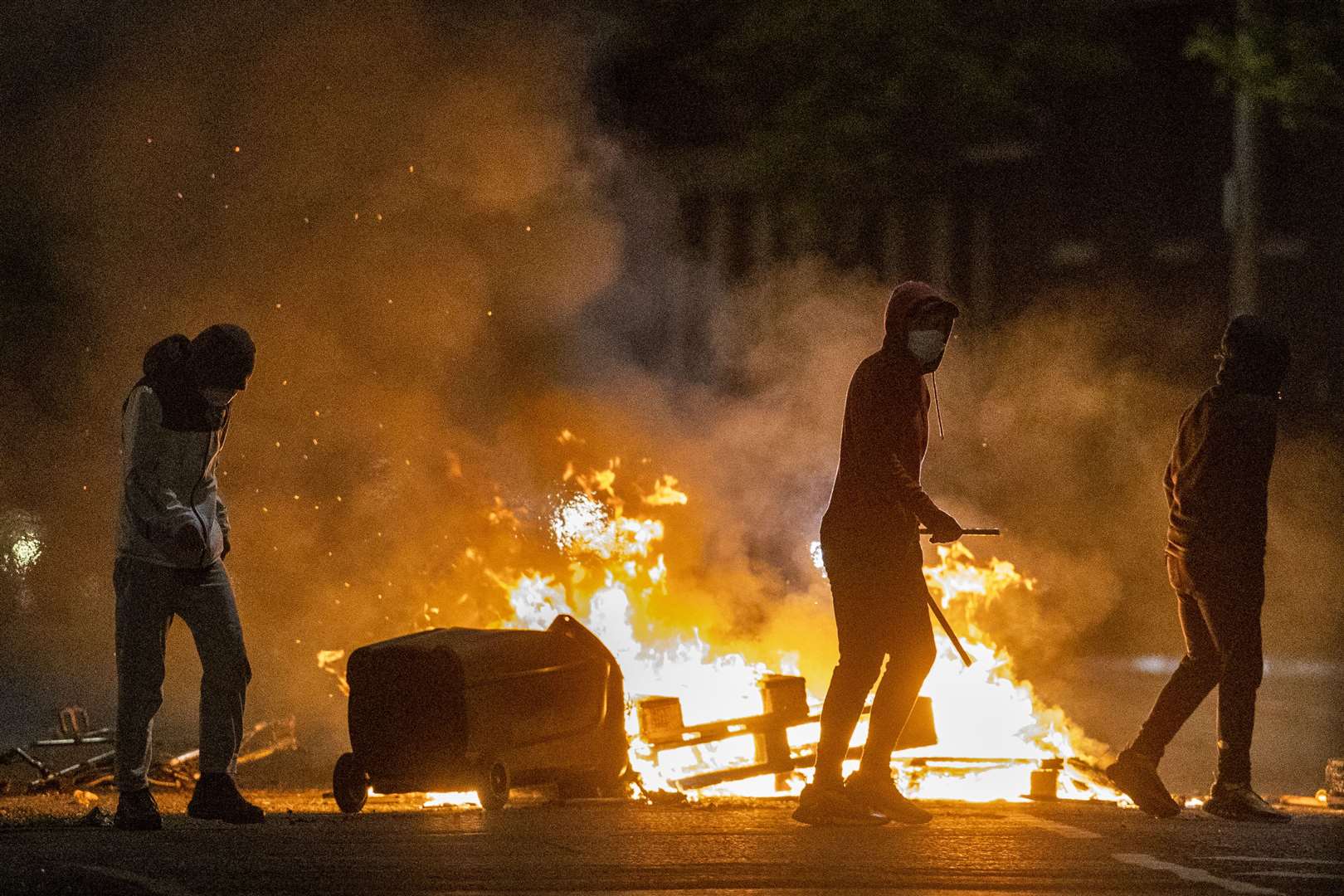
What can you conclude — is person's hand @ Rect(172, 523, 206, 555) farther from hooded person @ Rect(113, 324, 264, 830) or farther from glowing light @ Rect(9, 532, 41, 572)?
glowing light @ Rect(9, 532, 41, 572)

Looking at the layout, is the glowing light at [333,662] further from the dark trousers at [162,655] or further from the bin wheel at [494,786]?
the dark trousers at [162,655]

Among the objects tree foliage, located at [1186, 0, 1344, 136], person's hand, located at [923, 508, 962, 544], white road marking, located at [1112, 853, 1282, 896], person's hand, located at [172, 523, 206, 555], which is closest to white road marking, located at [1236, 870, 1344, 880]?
white road marking, located at [1112, 853, 1282, 896]

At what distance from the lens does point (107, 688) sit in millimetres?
15086

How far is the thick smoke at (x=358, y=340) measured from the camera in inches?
563

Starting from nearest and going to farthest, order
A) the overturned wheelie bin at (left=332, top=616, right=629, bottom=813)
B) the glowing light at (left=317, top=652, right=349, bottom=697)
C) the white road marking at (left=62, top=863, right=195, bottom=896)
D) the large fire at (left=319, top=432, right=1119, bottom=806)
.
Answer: the white road marking at (left=62, top=863, right=195, bottom=896) < the overturned wheelie bin at (left=332, top=616, right=629, bottom=813) < the large fire at (left=319, top=432, right=1119, bottom=806) < the glowing light at (left=317, top=652, right=349, bottom=697)

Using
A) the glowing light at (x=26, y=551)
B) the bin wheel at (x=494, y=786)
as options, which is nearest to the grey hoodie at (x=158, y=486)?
the bin wheel at (x=494, y=786)

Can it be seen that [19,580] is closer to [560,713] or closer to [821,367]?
[821,367]

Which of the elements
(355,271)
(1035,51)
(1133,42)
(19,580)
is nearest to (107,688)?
(19,580)

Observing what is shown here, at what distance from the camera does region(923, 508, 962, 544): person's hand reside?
693 cm

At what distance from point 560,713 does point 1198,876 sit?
2946 millimetres

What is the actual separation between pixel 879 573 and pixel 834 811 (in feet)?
2.85

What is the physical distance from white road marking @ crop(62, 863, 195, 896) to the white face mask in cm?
321

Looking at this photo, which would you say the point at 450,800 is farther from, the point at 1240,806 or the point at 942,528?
the point at 1240,806

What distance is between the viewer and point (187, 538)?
6.95m
